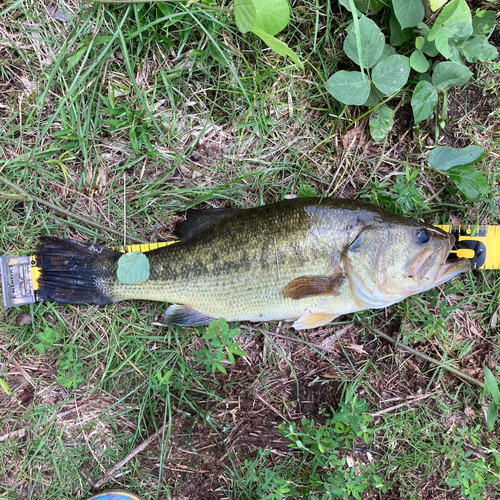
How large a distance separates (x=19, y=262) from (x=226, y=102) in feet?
6.81

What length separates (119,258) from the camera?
2.69 metres

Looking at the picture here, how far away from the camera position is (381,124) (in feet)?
9.44

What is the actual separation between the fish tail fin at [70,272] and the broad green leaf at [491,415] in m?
3.23

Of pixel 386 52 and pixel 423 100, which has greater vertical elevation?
pixel 386 52

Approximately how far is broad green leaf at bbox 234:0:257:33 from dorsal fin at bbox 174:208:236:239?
125cm

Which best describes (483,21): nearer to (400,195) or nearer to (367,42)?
(367,42)

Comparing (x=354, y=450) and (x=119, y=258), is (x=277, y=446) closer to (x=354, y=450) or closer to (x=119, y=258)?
(x=354, y=450)

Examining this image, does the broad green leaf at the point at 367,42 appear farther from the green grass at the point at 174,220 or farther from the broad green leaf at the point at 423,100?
the broad green leaf at the point at 423,100

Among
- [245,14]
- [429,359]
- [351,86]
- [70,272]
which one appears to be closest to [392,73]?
[351,86]

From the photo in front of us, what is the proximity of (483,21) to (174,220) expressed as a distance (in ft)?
9.76

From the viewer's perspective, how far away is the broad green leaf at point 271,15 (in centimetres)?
254

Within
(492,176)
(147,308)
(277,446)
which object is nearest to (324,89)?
(492,176)

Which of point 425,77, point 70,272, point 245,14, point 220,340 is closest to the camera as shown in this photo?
point 245,14

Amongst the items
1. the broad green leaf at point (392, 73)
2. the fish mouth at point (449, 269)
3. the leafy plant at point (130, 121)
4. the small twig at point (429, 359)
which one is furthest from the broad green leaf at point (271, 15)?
the small twig at point (429, 359)
